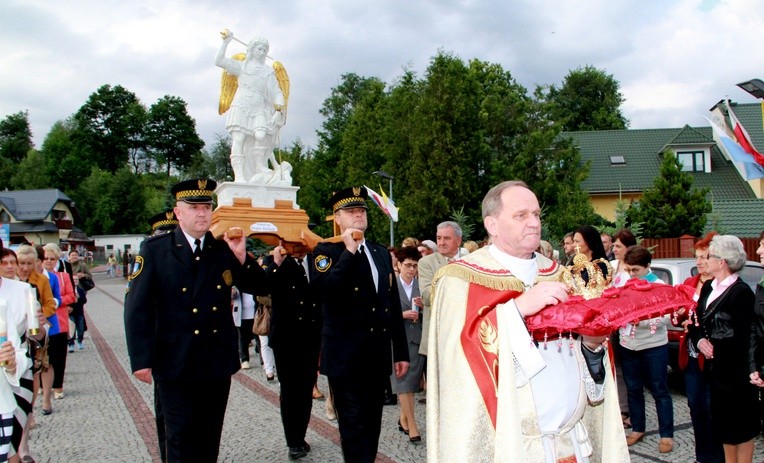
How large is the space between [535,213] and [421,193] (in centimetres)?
2504

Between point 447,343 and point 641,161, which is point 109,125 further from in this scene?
point 447,343

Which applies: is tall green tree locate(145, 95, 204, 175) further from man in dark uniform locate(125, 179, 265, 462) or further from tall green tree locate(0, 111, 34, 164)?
man in dark uniform locate(125, 179, 265, 462)

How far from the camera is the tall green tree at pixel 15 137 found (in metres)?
98.0

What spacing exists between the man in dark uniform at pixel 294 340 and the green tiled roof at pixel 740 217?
70.3 feet

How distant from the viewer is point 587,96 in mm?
51188

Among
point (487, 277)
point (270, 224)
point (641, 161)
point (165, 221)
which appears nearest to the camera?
point (487, 277)

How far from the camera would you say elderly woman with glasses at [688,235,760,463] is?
186 inches

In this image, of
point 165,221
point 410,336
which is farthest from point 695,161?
point 165,221

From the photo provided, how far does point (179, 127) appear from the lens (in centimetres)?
8581

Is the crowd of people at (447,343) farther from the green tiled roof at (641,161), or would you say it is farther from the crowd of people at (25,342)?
the green tiled roof at (641,161)

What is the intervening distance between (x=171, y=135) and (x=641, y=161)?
65.0 m

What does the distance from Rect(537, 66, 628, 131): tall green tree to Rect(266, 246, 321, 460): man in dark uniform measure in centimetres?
4670

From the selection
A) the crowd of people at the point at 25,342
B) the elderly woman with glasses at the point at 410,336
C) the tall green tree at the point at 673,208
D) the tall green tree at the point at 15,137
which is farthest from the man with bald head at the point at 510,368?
the tall green tree at the point at 15,137

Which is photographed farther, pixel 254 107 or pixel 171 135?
pixel 171 135
